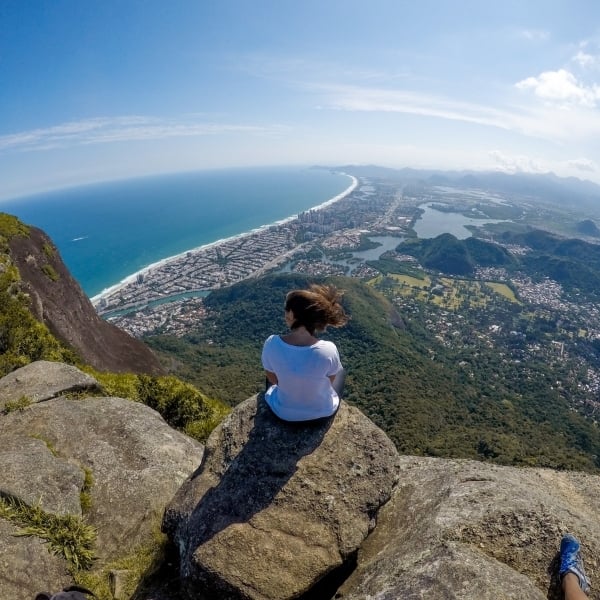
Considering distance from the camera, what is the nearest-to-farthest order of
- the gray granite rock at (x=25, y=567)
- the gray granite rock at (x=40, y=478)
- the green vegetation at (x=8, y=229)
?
1. the gray granite rock at (x=25, y=567)
2. the gray granite rock at (x=40, y=478)
3. the green vegetation at (x=8, y=229)

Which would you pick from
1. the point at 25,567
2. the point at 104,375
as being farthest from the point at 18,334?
the point at 25,567

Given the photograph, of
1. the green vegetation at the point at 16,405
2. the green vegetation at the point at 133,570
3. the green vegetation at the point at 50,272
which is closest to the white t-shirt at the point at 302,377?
the green vegetation at the point at 133,570

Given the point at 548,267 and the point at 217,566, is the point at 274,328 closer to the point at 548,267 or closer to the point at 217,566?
the point at 217,566

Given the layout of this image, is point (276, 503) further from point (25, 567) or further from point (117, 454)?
point (117, 454)

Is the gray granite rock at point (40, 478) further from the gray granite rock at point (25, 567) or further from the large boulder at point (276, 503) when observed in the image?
the large boulder at point (276, 503)

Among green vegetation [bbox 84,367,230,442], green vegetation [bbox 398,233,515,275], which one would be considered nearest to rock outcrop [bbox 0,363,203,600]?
green vegetation [bbox 84,367,230,442]

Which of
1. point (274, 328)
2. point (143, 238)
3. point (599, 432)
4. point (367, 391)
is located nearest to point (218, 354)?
point (274, 328)
